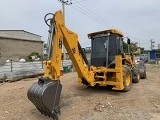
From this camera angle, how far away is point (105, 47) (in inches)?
345

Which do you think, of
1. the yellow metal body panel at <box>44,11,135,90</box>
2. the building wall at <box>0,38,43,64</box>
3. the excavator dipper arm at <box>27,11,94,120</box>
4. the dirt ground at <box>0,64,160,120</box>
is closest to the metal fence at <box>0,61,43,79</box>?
the dirt ground at <box>0,64,160,120</box>

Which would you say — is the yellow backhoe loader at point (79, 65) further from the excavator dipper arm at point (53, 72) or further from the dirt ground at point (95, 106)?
the dirt ground at point (95, 106)

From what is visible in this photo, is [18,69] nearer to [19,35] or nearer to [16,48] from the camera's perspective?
[16,48]

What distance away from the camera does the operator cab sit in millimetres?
8633

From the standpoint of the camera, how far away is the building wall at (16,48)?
29.4 m

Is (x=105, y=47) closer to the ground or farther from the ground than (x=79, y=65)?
farther from the ground

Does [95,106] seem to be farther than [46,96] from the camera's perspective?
Yes

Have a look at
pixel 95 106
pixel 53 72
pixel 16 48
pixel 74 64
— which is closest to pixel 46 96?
pixel 53 72

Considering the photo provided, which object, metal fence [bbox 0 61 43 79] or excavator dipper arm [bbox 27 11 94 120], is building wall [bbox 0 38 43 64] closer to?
metal fence [bbox 0 61 43 79]

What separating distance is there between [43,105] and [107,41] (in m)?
4.47

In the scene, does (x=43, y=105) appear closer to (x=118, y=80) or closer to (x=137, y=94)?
(x=118, y=80)

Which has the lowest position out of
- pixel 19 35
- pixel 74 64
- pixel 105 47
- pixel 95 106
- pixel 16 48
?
pixel 95 106

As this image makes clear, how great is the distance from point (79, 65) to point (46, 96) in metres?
2.51

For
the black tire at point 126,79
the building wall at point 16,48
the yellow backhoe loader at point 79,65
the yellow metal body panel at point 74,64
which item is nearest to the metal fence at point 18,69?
the yellow backhoe loader at point 79,65
